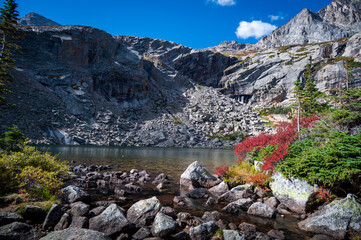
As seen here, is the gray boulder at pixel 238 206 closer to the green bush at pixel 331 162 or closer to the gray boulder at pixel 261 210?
the gray boulder at pixel 261 210

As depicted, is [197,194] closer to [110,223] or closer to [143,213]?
[143,213]

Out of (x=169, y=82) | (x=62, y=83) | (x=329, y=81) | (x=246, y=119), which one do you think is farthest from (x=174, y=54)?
(x=329, y=81)

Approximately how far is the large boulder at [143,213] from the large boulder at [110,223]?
97 centimetres

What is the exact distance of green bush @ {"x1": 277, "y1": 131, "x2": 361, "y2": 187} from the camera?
383 inches

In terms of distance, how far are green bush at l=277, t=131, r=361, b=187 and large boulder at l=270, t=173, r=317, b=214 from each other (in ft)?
1.40

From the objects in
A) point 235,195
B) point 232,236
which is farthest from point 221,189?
point 232,236

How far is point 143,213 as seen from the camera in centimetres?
918

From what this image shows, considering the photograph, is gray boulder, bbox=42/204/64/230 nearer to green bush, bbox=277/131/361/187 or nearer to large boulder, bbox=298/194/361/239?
large boulder, bbox=298/194/361/239

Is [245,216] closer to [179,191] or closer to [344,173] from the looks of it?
[344,173]

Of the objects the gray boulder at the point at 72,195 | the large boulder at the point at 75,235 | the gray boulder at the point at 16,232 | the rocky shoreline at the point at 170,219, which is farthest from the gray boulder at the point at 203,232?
the gray boulder at the point at 72,195

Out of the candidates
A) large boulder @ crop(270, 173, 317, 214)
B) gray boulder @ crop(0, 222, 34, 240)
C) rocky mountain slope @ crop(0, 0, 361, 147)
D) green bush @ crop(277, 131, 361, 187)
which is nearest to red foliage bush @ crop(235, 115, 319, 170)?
green bush @ crop(277, 131, 361, 187)

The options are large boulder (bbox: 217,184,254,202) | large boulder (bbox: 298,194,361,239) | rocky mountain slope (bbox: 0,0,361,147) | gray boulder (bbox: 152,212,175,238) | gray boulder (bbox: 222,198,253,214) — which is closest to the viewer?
gray boulder (bbox: 152,212,175,238)

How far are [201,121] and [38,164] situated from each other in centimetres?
11403

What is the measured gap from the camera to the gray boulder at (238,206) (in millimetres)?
11148
